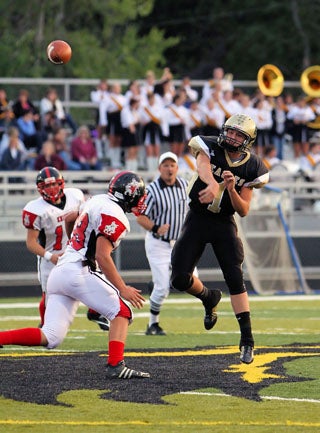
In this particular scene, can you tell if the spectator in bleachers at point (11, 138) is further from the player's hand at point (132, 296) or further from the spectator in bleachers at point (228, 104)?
the player's hand at point (132, 296)

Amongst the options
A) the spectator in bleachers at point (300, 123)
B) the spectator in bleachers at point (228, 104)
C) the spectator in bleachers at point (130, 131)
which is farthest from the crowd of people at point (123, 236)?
the spectator in bleachers at point (300, 123)

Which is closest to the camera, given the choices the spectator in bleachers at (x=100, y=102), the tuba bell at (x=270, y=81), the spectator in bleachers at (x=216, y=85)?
the spectator in bleachers at (x=100, y=102)

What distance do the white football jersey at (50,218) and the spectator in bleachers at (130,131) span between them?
9.85 metres

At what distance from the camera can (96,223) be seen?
287 inches

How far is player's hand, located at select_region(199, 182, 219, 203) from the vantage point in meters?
7.65

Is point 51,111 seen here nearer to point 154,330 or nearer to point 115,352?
point 154,330

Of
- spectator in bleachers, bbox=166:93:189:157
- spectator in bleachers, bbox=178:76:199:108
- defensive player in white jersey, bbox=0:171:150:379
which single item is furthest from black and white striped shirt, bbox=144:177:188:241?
spectator in bleachers, bbox=178:76:199:108

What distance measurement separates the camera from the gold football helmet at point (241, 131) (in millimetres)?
7887

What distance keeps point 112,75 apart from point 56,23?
2.00 m

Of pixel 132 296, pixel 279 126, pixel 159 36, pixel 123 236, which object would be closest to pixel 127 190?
pixel 123 236

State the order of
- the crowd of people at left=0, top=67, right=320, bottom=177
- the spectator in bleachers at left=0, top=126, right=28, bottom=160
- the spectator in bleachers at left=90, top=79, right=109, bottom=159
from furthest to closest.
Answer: the spectator in bleachers at left=90, top=79, right=109, bottom=159
the crowd of people at left=0, top=67, right=320, bottom=177
the spectator in bleachers at left=0, top=126, right=28, bottom=160

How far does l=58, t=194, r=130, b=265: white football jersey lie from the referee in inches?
127

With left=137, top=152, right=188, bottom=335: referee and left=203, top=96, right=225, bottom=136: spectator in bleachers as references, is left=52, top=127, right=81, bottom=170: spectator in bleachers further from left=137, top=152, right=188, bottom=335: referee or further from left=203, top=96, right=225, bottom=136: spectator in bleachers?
left=137, top=152, right=188, bottom=335: referee

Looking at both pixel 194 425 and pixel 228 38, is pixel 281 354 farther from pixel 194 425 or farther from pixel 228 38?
pixel 228 38
